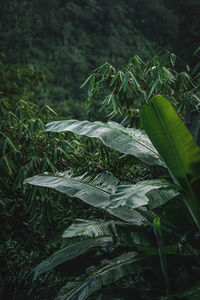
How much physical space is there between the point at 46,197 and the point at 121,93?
1047 millimetres

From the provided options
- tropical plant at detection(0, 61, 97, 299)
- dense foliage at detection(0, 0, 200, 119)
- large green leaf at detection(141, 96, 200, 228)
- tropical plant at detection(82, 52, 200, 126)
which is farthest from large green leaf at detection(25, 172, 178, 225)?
dense foliage at detection(0, 0, 200, 119)

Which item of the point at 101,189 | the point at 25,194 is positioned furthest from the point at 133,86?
the point at 25,194

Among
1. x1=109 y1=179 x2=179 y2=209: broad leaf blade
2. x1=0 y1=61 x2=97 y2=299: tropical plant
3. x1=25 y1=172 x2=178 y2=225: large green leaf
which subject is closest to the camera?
x1=109 y1=179 x2=179 y2=209: broad leaf blade

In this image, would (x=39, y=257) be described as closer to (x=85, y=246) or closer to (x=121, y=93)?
(x=85, y=246)

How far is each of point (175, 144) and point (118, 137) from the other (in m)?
0.42

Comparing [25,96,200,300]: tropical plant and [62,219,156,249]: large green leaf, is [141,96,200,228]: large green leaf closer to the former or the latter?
[25,96,200,300]: tropical plant

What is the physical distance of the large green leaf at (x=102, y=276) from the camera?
4.42 feet

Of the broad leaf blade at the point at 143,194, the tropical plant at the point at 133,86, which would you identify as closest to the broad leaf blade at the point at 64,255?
the broad leaf blade at the point at 143,194

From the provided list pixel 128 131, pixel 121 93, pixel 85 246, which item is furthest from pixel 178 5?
pixel 85 246

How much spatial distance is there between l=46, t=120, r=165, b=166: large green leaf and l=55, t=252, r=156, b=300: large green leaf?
1.77 ft

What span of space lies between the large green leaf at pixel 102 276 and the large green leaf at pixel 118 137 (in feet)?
1.77

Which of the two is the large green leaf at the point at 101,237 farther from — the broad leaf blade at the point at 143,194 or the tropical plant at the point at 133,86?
the tropical plant at the point at 133,86

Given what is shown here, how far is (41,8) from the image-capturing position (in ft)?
37.2

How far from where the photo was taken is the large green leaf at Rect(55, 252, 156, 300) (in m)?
1.35
